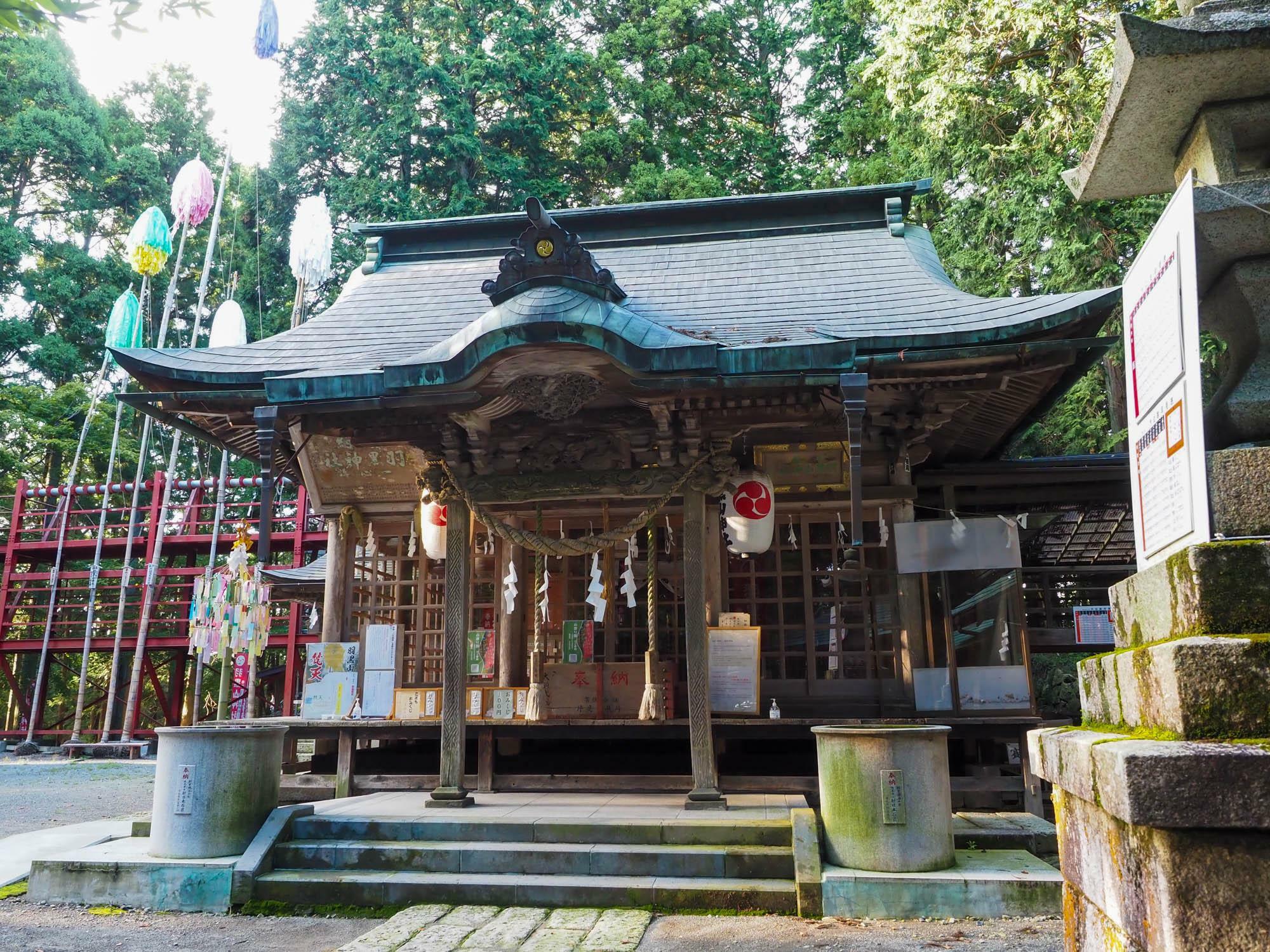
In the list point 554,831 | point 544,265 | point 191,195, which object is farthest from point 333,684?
point 191,195

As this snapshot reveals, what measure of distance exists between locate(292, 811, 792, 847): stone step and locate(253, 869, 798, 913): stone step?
0.37 m

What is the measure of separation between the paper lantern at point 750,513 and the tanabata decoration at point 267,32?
14465 mm

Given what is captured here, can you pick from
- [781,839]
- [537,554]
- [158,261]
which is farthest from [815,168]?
[781,839]

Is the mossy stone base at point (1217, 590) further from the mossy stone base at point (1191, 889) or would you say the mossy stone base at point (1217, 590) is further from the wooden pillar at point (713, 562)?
the wooden pillar at point (713, 562)

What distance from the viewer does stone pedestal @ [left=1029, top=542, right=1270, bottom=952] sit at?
2109 millimetres

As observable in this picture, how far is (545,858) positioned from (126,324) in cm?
1629

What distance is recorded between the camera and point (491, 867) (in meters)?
6.67

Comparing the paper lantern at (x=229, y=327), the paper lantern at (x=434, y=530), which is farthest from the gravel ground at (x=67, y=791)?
the paper lantern at (x=229, y=327)

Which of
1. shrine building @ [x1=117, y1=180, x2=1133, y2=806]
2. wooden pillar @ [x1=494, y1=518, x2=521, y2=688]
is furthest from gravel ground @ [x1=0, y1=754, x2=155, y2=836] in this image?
wooden pillar @ [x1=494, y1=518, x2=521, y2=688]

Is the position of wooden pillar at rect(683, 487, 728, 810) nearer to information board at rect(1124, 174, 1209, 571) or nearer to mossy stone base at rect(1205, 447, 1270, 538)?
information board at rect(1124, 174, 1209, 571)

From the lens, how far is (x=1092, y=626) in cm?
1123

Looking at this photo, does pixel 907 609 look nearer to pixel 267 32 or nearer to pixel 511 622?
pixel 511 622

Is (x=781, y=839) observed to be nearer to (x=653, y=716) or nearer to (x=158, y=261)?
(x=653, y=716)

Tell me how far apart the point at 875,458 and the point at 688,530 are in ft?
9.13
